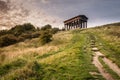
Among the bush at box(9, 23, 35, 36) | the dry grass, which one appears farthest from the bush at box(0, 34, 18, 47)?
the bush at box(9, 23, 35, 36)

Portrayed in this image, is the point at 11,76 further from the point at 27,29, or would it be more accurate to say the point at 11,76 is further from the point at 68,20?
the point at 68,20

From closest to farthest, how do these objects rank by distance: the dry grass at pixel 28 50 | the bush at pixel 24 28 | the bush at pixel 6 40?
the dry grass at pixel 28 50
the bush at pixel 6 40
the bush at pixel 24 28

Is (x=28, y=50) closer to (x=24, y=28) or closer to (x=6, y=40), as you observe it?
(x=6, y=40)

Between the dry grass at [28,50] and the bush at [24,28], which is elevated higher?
the bush at [24,28]

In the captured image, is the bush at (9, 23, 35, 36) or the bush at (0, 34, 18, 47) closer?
the bush at (0, 34, 18, 47)

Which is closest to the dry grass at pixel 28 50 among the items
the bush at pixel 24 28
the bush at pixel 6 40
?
the bush at pixel 6 40

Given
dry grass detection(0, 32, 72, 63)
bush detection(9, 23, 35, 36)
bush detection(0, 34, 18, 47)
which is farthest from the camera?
bush detection(9, 23, 35, 36)

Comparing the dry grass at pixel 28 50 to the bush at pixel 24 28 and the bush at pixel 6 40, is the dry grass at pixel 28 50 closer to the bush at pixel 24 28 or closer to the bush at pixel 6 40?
the bush at pixel 6 40

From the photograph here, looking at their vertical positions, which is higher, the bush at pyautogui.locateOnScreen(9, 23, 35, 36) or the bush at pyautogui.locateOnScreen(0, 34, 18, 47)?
the bush at pyautogui.locateOnScreen(9, 23, 35, 36)

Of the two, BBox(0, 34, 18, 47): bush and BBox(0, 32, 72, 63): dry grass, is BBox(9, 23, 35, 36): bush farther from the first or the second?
BBox(0, 32, 72, 63): dry grass

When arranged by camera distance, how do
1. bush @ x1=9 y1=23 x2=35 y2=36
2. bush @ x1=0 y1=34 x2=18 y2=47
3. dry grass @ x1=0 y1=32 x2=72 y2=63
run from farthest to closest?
bush @ x1=9 y1=23 x2=35 y2=36 < bush @ x1=0 y1=34 x2=18 y2=47 < dry grass @ x1=0 y1=32 x2=72 y2=63

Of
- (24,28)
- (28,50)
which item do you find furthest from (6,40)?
(24,28)

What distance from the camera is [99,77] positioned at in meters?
12.4

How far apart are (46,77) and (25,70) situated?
1.86m
